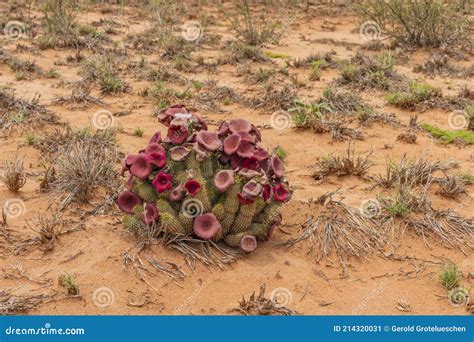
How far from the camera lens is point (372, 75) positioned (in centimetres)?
782

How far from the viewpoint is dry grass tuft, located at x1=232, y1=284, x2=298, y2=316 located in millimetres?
3285

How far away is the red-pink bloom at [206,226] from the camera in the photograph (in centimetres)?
368

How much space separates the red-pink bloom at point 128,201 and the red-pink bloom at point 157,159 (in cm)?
25

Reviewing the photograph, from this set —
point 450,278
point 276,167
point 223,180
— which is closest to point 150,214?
point 223,180

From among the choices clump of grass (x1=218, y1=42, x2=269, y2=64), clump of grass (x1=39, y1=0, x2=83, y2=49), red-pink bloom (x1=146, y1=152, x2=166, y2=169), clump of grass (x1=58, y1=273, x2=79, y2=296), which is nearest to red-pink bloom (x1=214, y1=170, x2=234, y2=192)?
red-pink bloom (x1=146, y1=152, x2=166, y2=169)

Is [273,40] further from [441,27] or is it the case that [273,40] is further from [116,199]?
[116,199]

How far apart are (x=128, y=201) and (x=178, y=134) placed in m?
0.50

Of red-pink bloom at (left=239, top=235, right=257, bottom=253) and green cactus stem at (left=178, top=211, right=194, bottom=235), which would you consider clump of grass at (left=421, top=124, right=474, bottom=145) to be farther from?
green cactus stem at (left=178, top=211, right=194, bottom=235)

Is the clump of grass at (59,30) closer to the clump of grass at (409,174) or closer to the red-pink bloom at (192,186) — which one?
the clump of grass at (409,174)

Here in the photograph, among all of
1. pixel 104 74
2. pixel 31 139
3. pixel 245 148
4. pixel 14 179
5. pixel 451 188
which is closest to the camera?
pixel 245 148

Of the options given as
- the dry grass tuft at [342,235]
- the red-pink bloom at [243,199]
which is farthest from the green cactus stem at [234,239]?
the dry grass tuft at [342,235]

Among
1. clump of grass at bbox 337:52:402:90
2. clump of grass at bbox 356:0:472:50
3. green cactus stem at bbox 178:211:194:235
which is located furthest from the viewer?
clump of grass at bbox 356:0:472:50

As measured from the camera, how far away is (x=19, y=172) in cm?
447

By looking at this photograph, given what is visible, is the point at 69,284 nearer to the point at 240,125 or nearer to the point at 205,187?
the point at 205,187
